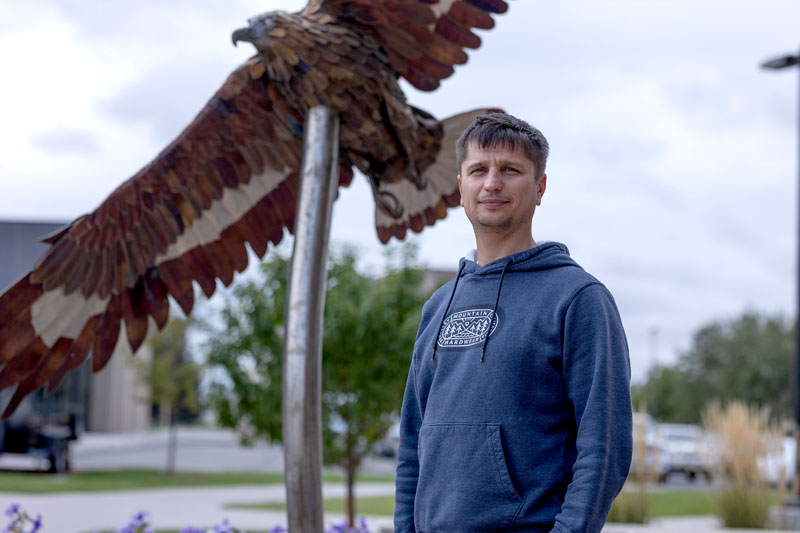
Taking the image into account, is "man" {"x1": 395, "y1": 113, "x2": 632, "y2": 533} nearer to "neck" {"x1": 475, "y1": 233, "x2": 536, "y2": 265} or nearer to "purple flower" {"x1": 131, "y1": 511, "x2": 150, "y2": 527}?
"neck" {"x1": 475, "y1": 233, "x2": 536, "y2": 265}

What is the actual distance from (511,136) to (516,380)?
483mm

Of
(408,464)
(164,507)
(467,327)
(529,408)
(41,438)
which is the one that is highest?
(467,327)

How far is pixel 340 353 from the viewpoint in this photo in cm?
745

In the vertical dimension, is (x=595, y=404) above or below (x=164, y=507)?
above

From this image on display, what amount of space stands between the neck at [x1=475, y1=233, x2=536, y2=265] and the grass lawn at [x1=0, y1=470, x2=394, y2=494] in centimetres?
1236

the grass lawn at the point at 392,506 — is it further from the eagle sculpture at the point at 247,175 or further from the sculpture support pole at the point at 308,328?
the sculpture support pole at the point at 308,328

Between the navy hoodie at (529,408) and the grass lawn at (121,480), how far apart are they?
1233 centimetres

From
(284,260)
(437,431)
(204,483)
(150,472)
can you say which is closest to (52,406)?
(150,472)

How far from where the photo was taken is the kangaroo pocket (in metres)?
1.59

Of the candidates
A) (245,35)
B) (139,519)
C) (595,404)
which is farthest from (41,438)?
(595,404)

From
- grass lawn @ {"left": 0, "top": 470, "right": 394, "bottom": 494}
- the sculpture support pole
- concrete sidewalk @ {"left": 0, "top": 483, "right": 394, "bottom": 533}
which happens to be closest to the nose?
the sculpture support pole

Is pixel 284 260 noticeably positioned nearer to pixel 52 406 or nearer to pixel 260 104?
pixel 260 104

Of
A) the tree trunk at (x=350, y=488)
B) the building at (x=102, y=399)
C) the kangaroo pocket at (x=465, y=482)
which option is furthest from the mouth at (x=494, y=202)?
the building at (x=102, y=399)

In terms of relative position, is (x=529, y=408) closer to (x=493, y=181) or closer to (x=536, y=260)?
(x=536, y=260)
